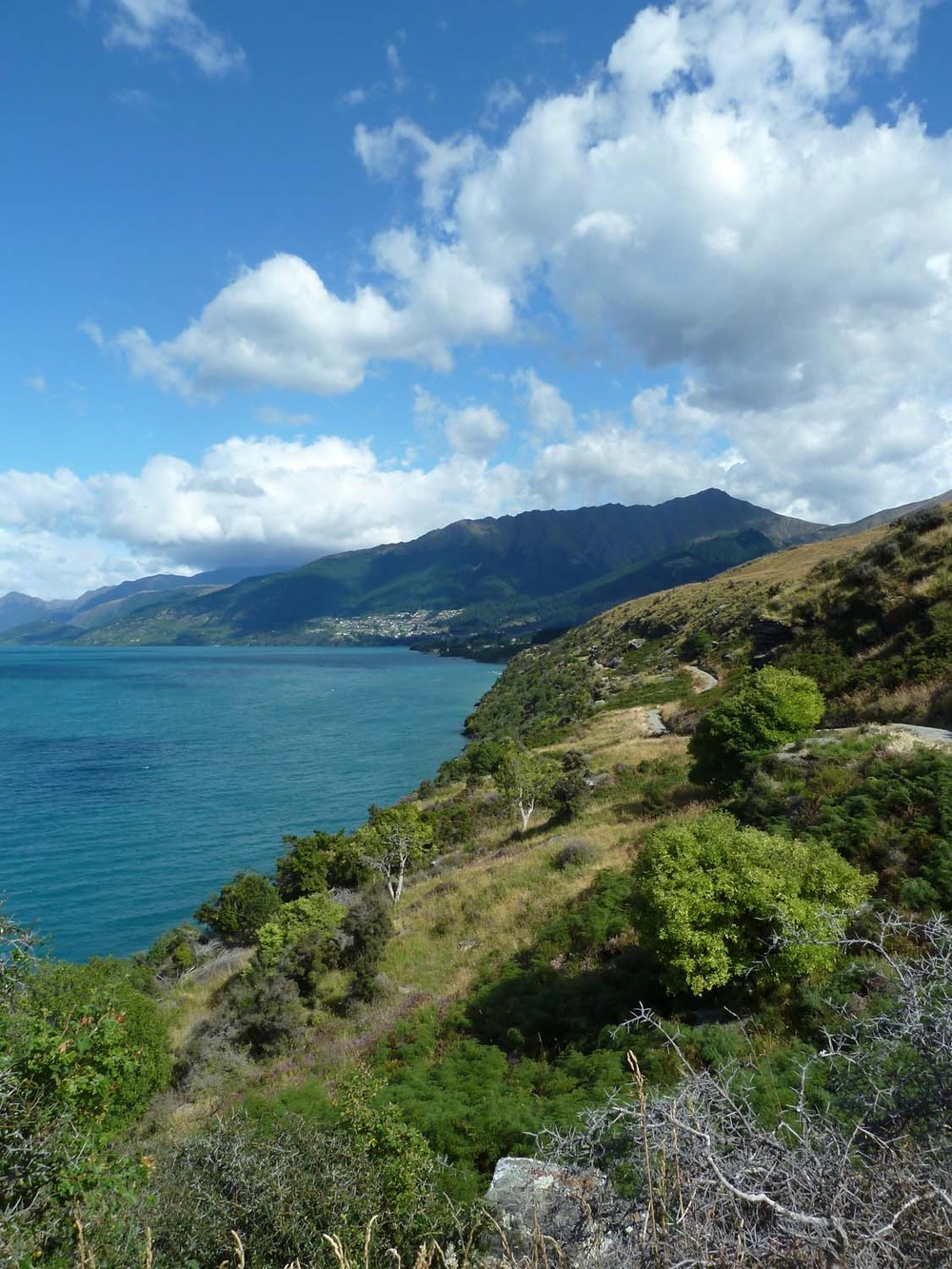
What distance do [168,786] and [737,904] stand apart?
211 feet

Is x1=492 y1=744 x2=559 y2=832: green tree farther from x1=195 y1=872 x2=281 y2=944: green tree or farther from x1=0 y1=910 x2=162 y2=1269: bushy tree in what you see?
x1=0 y1=910 x2=162 y2=1269: bushy tree

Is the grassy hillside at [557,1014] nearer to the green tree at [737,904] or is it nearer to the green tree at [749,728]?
the green tree at [737,904]

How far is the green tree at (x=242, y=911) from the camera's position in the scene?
1224 inches

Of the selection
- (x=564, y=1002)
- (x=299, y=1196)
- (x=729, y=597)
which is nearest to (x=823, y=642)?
(x=564, y=1002)

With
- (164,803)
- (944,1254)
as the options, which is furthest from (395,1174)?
(164,803)

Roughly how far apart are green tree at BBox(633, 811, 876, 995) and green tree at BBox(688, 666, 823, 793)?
402 inches

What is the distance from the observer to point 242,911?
31.3 meters

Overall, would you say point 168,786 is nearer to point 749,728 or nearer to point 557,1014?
point 749,728

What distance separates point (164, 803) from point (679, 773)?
48713 mm

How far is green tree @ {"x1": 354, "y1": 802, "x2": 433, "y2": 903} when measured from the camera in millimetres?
30953

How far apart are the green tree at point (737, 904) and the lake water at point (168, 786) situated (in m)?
16.9

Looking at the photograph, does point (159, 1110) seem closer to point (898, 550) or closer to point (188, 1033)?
point (188, 1033)

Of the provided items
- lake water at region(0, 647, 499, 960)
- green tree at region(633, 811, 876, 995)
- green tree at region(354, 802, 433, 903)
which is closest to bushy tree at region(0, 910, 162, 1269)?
green tree at region(633, 811, 876, 995)

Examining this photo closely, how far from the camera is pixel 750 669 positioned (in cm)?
4497
